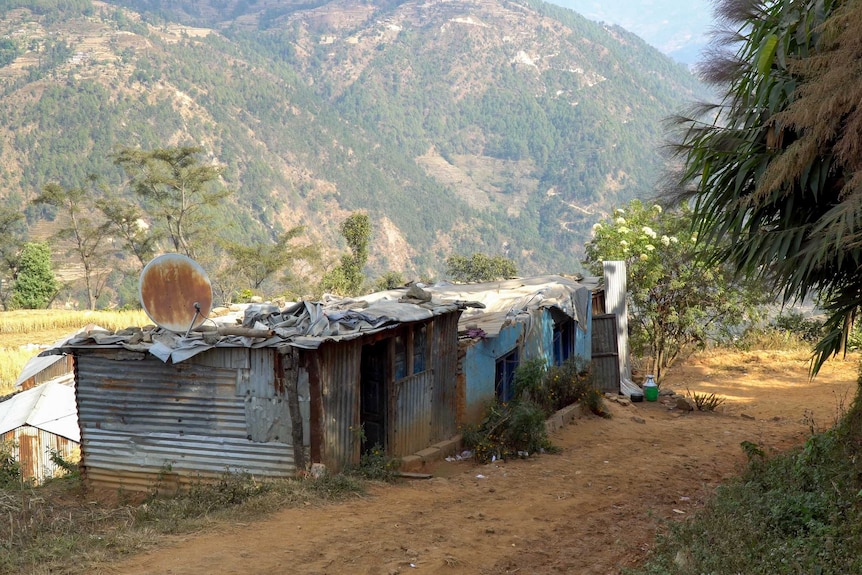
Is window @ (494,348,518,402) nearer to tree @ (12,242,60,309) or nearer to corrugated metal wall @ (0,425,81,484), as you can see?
corrugated metal wall @ (0,425,81,484)

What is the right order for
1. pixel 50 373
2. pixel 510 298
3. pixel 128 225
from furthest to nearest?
pixel 128 225 < pixel 50 373 < pixel 510 298

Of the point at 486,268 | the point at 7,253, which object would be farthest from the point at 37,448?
the point at 486,268

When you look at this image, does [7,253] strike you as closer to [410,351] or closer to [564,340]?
[564,340]

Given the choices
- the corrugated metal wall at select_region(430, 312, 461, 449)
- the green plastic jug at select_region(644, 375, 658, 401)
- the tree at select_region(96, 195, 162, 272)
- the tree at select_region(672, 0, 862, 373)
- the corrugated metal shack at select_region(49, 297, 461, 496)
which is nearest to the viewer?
the tree at select_region(672, 0, 862, 373)

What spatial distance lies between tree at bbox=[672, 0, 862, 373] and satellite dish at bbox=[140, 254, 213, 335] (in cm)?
492

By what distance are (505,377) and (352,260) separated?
1032 inches

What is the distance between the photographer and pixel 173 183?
46219mm

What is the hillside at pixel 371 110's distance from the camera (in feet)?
308

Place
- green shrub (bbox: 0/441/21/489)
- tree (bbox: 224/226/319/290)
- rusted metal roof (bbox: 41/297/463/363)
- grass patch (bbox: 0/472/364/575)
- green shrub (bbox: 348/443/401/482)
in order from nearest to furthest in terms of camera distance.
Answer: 1. grass patch (bbox: 0/472/364/575)
2. rusted metal roof (bbox: 41/297/463/363)
3. green shrub (bbox: 348/443/401/482)
4. green shrub (bbox: 0/441/21/489)
5. tree (bbox: 224/226/319/290)

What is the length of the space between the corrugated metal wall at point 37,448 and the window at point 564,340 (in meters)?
8.53

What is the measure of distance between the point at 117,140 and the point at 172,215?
46.8 meters

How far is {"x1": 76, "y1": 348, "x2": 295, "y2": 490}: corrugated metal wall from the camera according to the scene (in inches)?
335

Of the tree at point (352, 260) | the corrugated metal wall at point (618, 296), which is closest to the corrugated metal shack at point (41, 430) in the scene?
the corrugated metal wall at point (618, 296)

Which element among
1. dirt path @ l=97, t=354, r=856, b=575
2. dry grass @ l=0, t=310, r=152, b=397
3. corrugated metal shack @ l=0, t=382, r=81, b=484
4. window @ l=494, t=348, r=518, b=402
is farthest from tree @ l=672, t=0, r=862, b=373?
dry grass @ l=0, t=310, r=152, b=397
